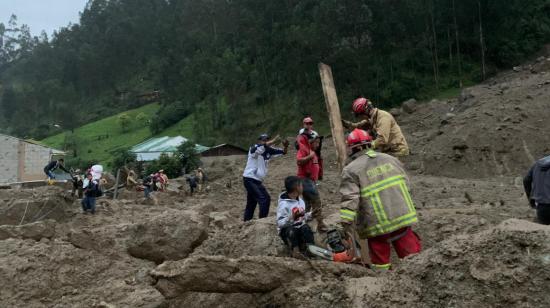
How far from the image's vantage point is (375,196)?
4.23 metres

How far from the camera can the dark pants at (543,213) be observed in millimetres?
5082

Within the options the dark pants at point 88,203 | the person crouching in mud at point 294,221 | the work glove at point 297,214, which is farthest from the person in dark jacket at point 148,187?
the work glove at point 297,214

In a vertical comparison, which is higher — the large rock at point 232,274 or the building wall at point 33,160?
the building wall at point 33,160

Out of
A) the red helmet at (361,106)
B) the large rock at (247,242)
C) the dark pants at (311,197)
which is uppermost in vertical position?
the red helmet at (361,106)

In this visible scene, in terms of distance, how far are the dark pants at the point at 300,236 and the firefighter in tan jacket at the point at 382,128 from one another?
1.10m

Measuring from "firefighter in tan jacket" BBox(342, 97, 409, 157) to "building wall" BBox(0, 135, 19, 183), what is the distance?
3619 cm

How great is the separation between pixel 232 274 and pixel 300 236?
5.03 ft

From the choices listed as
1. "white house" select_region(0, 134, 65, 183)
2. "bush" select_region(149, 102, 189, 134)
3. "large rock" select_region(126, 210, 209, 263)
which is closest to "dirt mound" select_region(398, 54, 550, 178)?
"large rock" select_region(126, 210, 209, 263)

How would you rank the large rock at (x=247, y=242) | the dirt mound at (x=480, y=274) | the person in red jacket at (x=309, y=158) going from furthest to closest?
the person in red jacket at (x=309, y=158) → the large rock at (x=247, y=242) → the dirt mound at (x=480, y=274)

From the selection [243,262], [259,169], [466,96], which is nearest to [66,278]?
[259,169]

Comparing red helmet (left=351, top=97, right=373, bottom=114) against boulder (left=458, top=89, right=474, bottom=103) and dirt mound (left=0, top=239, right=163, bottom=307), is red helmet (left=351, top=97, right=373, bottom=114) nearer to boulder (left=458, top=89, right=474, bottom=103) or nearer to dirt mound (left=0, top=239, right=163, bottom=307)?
dirt mound (left=0, top=239, right=163, bottom=307)

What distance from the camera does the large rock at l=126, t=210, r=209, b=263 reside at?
6191 mm

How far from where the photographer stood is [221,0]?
55250mm

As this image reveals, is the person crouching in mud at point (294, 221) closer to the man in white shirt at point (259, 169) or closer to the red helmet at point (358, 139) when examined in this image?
the red helmet at point (358, 139)
